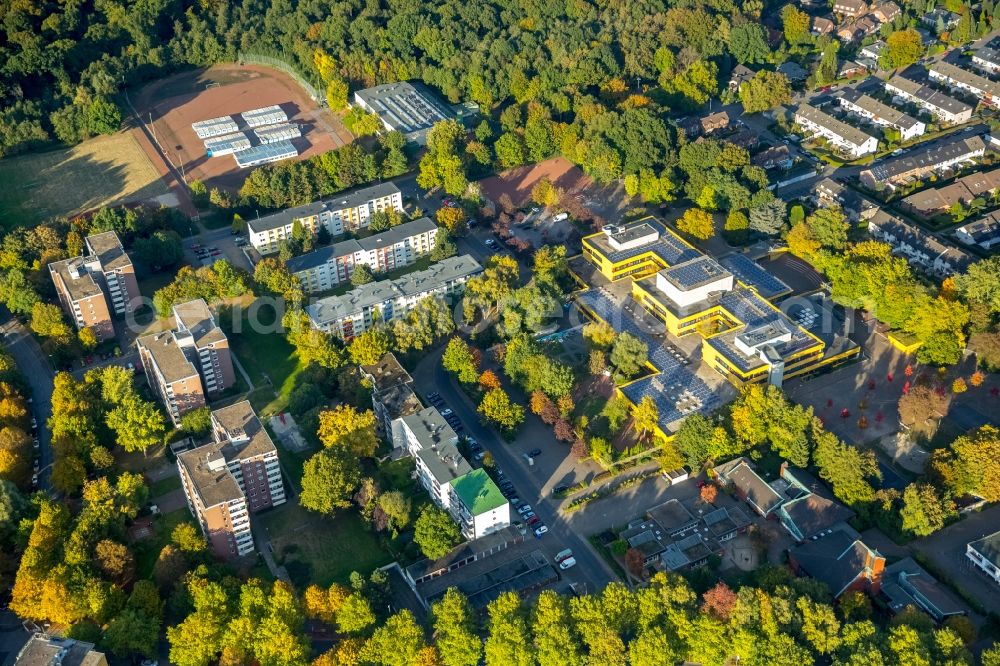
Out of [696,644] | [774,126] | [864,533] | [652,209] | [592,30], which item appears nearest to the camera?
[696,644]

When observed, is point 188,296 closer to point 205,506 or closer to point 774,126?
point 205,506

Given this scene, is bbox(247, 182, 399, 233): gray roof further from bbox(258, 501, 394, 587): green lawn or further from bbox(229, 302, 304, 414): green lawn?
bbox(258, 501, 394, 587): green lawn

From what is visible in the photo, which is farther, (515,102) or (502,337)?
(515,102)

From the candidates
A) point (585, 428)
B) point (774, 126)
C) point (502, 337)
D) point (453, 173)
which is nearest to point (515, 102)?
point (453, 173)

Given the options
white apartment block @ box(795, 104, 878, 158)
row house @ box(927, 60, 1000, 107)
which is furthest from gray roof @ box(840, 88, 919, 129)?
row house @ box(927, 60, 1000, 107)

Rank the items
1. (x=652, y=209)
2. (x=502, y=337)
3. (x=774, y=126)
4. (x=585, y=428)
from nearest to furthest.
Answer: (x=585, y=428), (x=502, y=337), (x=652, y=209), (x=774, y=126)

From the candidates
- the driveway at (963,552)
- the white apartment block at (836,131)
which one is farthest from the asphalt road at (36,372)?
the white apartment block at (836,131)
